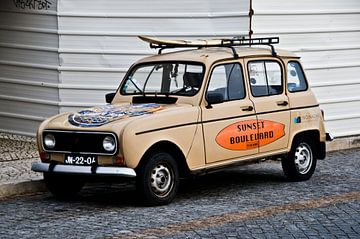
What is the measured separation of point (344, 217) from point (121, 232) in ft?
8.03

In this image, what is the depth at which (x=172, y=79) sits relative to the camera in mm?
11875

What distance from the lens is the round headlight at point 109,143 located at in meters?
10.5

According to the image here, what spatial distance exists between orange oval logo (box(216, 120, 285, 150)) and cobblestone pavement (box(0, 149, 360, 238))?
0.63 meters

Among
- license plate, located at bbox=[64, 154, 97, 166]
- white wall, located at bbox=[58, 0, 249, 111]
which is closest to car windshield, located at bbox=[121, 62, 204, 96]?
license plate, located at bbox=[64, 154, 97, 166]

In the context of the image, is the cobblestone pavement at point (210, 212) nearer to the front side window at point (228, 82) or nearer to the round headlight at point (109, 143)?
the round headlight at point (109, 143)

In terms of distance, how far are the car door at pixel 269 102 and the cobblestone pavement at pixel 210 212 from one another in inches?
25.1

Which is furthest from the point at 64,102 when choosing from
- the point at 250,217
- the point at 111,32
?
the point at 250,217

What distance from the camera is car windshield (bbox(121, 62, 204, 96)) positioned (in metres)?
11.6

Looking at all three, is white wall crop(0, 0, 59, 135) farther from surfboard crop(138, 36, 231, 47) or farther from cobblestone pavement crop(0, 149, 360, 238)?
cobblestone pavement crop(0, 149, 360, 238)

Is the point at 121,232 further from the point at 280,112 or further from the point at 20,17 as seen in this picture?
the point at 20,17

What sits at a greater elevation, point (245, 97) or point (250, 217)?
point (245, 97)

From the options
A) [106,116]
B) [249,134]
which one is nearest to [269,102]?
[249,134]

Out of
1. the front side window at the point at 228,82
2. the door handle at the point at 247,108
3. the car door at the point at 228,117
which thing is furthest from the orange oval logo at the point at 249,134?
the front side window at the point at 228,82

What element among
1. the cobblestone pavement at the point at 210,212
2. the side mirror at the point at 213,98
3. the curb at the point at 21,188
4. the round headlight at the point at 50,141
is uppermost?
the side mirror at the point at 213,98
